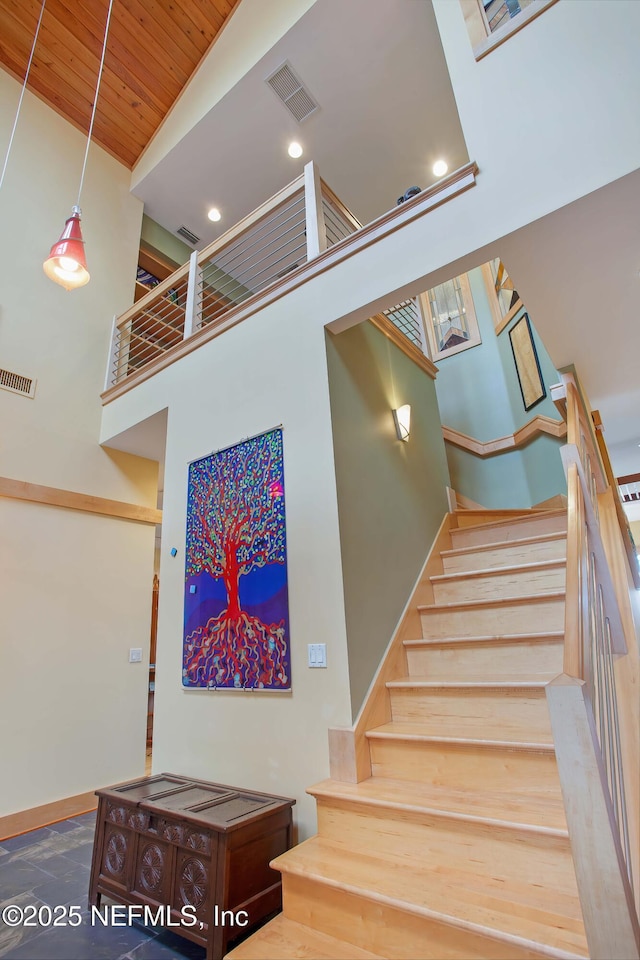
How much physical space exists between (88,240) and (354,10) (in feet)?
10.5

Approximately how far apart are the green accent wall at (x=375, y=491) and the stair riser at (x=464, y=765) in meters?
0.27

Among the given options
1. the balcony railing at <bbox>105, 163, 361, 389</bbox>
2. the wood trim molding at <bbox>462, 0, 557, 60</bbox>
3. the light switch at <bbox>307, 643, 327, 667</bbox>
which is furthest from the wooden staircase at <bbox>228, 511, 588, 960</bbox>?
the wood trim molding at <bbox>462, 0, 557, 60</bbox>

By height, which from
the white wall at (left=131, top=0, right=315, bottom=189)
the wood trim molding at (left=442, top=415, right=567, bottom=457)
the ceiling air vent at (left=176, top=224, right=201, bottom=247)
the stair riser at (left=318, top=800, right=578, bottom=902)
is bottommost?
the stair riser at (left=318, top=800, right=578, bottom=902)

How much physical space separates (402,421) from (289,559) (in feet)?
4.78

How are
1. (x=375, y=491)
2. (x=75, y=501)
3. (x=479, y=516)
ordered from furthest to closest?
(x=479, y=516), (x=75, y=501), (x=375, y=491)

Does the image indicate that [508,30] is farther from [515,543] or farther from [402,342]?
[515,543]

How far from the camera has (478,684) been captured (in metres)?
2.19

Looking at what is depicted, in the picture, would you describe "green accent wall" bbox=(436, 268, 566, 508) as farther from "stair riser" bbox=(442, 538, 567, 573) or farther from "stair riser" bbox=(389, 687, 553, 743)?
"stair riser" bbox=(389, 687, 553, 743)

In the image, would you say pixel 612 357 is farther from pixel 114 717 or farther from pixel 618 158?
pixel 114 717

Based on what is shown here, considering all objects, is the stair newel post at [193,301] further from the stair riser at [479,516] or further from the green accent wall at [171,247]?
the stair riser at [479,516]

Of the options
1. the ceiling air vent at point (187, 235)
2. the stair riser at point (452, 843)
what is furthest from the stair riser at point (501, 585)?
the ceiling air vent at point (187, 235)

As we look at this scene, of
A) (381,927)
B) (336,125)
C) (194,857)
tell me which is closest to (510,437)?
(336,125)

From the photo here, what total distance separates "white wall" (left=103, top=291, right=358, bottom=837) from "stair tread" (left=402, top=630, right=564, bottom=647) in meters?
0.62

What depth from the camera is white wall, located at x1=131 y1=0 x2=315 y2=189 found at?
4.26 meters
